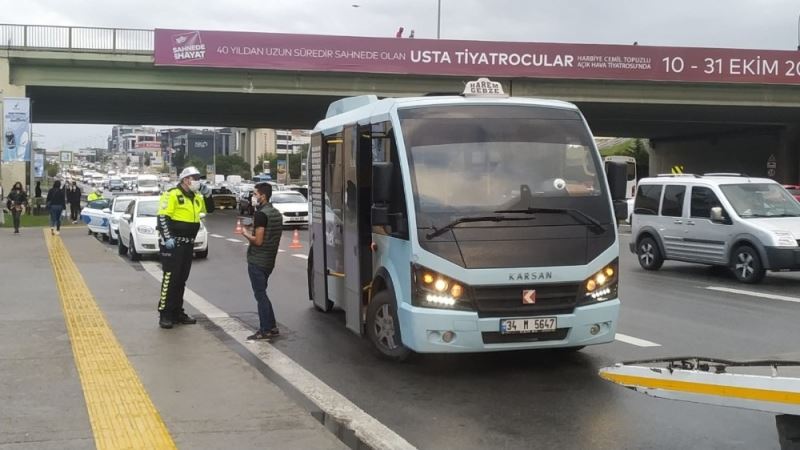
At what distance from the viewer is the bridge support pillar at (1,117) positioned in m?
34.8

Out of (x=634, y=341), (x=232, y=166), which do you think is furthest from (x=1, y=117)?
(x=232, y=166)

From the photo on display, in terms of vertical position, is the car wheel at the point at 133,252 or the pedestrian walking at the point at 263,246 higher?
the pedestrian walking at the point at 263,246

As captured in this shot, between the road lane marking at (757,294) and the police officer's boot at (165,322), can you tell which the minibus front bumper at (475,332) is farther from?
the road lane marking at (757,294)

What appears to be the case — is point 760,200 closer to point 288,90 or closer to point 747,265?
point 747,265

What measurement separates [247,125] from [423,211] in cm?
4697

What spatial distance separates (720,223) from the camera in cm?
Answer: 1424

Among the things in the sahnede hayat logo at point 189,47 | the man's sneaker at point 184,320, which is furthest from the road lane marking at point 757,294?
the sahnede hayat logo at point 189,47

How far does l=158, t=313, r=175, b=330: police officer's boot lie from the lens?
9234 mm

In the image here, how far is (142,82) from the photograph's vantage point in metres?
35.2

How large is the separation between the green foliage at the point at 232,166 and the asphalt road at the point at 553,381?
12616 cm

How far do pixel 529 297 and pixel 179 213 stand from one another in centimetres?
443

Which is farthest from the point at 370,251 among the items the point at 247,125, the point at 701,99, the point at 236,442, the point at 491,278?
the point at 247,125

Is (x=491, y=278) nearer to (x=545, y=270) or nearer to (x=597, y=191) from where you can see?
(x=545, y=270)

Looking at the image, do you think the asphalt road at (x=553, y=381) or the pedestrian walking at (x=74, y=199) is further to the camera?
the pedestrian walking at (x=74, y=199)
